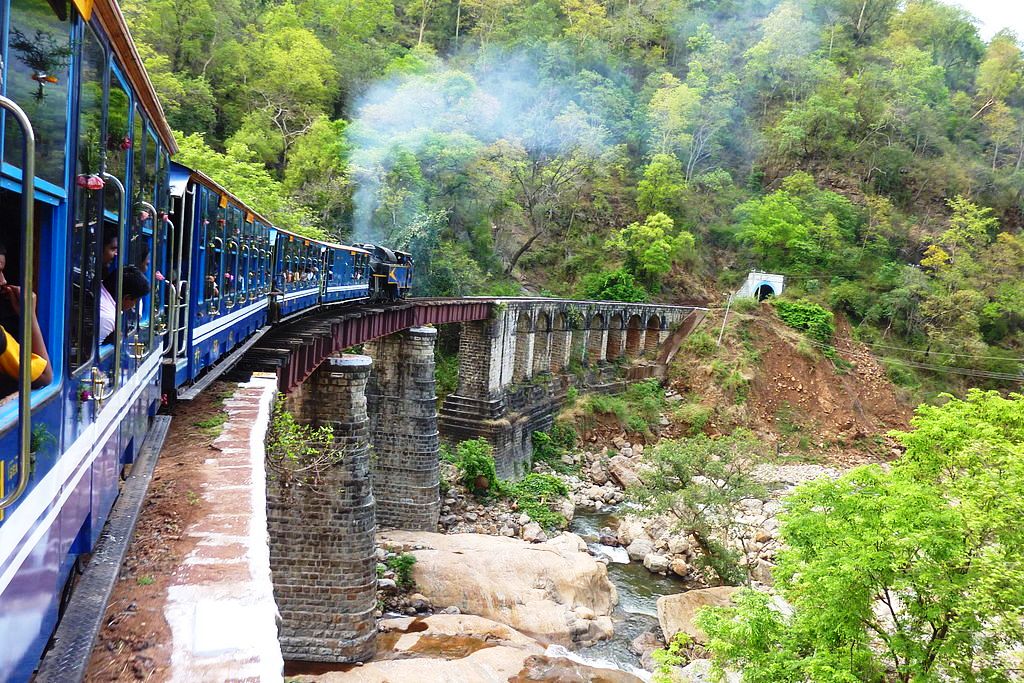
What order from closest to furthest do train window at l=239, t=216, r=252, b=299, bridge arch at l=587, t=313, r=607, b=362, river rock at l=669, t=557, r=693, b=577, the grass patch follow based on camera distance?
train window at l=239, t=216, r=252, b=299, river rock at l=669, t=557, r=693, b=577, the grass patch, bridge arch at l=587, t=313, r=607, b=362

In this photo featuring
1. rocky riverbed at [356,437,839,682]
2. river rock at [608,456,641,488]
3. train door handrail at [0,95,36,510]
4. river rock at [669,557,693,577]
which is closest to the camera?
train door handrail at [0,95,36,510]

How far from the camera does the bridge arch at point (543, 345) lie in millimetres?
37312

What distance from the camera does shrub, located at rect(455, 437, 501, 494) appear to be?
25.4 metres

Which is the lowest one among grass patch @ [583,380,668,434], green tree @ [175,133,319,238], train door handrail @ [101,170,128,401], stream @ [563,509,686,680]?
stream @ [563,509,686,680]

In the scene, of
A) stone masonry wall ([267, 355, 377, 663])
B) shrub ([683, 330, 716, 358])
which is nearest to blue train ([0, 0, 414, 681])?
stone masonry wall ([267, 355, 377, 663])

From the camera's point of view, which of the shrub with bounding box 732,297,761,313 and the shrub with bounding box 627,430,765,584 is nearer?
the shrub with bounding box 627,430,765,584

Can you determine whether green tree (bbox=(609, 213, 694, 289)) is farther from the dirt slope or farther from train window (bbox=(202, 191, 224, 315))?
train window (bbox=(202, 191, 224, 315))

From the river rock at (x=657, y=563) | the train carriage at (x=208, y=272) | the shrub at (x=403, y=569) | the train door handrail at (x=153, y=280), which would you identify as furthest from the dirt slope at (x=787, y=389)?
the train door handrail at (x=153, y=280)

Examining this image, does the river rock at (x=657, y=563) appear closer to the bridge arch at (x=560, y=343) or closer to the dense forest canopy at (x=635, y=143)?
the bridge arch at (x=560, y=343)

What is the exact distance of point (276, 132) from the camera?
146ft

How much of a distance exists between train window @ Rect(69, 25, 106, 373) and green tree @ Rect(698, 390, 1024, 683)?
33.1 ft

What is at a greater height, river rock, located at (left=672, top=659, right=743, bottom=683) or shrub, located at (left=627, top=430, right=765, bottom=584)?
shrub, located at (left=627, top=430, right=765, bottom=584)

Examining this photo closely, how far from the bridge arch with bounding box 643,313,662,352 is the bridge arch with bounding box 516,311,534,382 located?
14.1 meters

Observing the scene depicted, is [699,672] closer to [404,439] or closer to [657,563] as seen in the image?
[657,563]
